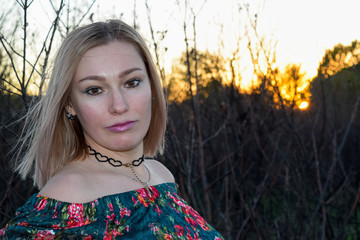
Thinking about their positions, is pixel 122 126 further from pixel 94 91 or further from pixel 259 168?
pixel 259 168

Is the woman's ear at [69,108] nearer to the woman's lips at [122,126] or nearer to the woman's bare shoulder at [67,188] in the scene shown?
the woman's lips at [122,126]

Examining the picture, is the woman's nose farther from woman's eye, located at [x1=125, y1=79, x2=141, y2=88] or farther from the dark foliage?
the dark foliage

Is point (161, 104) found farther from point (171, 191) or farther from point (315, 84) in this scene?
point (315, 84)

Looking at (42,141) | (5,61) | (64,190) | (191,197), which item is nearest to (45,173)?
(42,141)

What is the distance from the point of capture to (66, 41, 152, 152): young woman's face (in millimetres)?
1719

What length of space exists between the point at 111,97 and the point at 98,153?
0.87 ft

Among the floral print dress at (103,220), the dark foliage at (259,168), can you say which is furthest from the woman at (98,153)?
the dark foliage at (259,168)

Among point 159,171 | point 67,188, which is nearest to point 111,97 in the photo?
point 67,188

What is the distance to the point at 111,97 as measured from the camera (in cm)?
173

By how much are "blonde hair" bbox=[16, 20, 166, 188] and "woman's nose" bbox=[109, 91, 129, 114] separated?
0.18 m

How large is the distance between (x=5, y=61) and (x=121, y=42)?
3.21 meters

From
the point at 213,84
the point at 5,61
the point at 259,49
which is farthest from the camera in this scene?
the point at 213,84

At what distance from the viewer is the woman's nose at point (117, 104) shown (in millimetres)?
1709

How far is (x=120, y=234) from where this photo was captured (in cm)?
154
